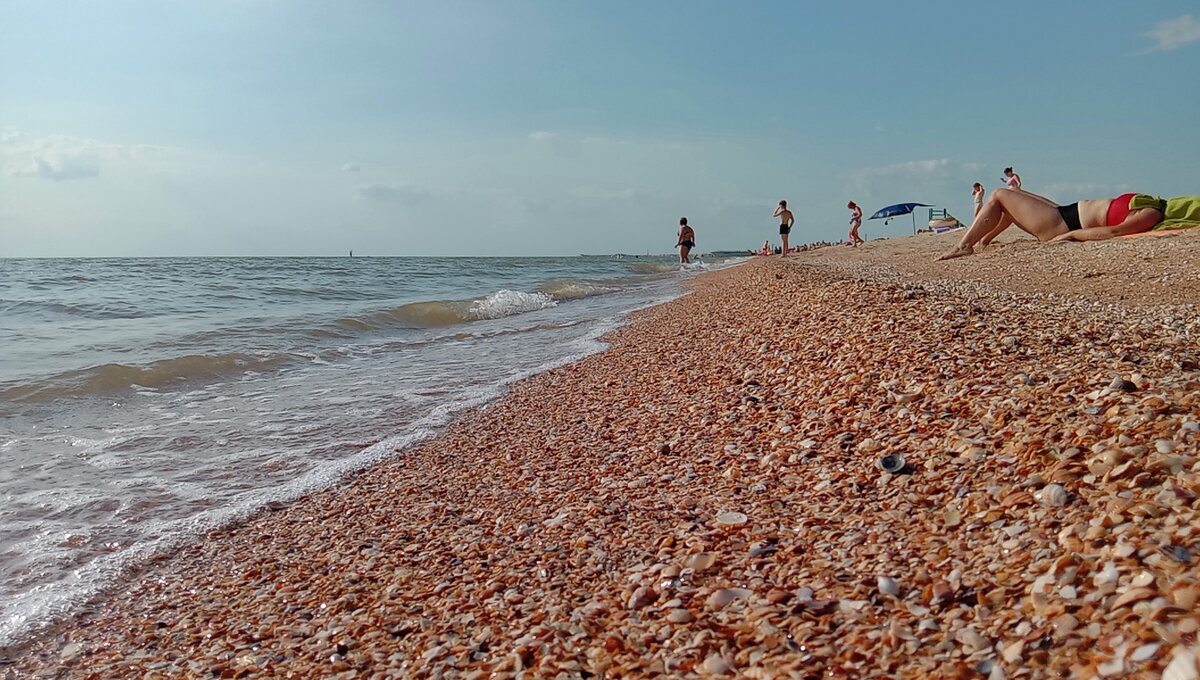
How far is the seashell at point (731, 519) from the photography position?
3.03 m

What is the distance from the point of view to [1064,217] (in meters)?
13.0

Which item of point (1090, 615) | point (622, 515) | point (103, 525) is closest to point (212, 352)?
point (103, 525)

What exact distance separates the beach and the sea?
0.49m

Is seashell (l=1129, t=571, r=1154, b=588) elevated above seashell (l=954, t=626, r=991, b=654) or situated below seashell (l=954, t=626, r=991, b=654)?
above

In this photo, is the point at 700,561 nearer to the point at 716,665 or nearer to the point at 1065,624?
the point at 716,665

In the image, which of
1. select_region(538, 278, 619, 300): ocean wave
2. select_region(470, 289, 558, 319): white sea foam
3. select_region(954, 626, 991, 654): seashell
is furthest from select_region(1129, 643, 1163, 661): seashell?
select_region(538, 278, 619, 300): ocean wave

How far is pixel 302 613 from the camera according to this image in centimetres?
299

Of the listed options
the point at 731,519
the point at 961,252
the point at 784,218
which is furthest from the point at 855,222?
the point at 731,519

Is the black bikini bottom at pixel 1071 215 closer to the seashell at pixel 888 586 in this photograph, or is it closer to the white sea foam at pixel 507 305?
the white sea foam at pixel 507 305

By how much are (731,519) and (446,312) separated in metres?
15.0

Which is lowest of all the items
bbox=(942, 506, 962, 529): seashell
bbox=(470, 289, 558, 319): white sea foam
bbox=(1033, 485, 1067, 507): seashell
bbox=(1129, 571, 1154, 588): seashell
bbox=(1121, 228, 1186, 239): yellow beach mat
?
bbox=(942, 506, 962, 529): seashell

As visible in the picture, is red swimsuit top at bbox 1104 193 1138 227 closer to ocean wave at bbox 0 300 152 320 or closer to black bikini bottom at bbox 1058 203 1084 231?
black bikini bottom at bbox 1058 203 1084 231

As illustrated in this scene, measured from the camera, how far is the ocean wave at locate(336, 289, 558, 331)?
15.3 meters

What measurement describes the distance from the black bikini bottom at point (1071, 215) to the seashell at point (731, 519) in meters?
13.0
